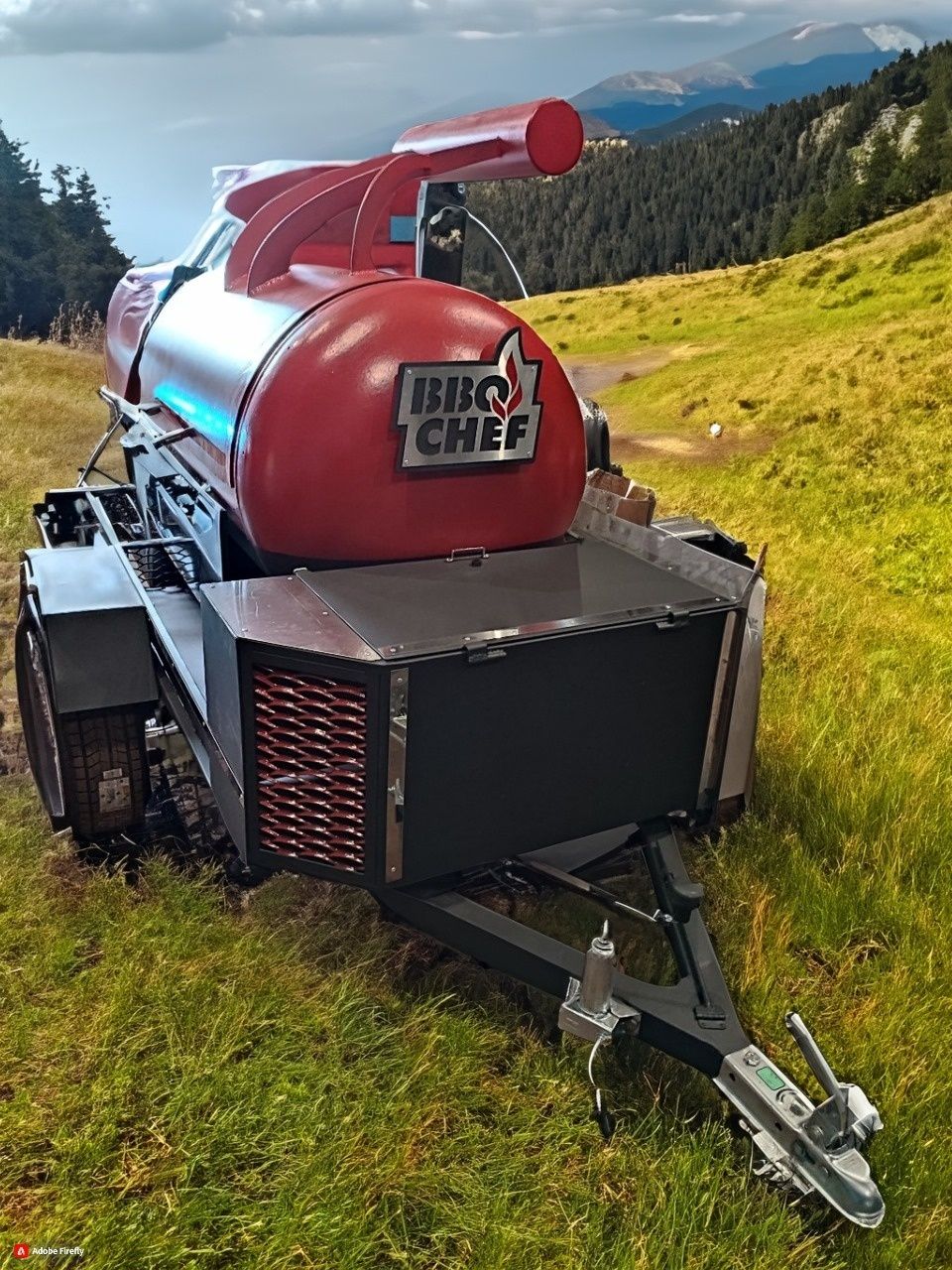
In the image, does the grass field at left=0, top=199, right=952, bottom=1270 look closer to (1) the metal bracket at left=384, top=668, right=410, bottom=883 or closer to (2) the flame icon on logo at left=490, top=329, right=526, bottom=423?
(1) the metal bracket at left=384, top=668, right=410, bottom=883

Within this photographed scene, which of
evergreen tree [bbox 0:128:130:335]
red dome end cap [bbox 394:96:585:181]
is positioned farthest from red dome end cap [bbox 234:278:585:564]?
evergreen tree [bbox 0:128:130:335]

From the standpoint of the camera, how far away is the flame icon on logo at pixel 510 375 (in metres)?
2.64

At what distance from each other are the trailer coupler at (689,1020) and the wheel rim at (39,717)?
144 cm

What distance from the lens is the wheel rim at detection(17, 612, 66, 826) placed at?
121 inches

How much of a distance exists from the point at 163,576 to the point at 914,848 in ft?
9.99

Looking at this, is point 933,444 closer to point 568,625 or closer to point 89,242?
point 568,625

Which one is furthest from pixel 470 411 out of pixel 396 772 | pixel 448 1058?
pixel 448 1058

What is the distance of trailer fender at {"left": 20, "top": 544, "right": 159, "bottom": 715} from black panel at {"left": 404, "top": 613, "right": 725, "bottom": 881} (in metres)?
1.14

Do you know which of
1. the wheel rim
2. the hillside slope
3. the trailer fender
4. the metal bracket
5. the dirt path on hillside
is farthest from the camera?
the dirt path on hillside

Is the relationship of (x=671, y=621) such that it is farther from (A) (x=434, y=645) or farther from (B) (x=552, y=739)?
(A) (x=434, y=645)

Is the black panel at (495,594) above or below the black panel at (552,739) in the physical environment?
above

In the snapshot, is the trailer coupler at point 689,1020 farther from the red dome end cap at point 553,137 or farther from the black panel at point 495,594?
the red dome end cap at point 553,137

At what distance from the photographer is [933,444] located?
5047 mm

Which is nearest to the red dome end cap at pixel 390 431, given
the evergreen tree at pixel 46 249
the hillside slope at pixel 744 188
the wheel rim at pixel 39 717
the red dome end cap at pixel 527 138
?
the red dome end cap at pixel 527 138
